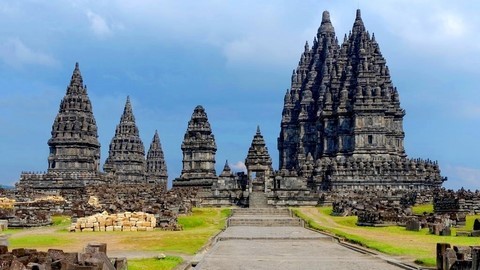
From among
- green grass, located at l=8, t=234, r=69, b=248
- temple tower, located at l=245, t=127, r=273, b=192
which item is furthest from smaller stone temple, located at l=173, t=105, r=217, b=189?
green grass, located at l=8, t=234, r=69, b=248

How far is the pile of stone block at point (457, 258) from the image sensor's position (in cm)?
1425

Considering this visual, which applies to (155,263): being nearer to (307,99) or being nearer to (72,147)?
(72,147)

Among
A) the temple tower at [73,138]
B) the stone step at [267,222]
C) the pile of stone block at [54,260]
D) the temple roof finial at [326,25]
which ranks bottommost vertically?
the stone step at [267,222]

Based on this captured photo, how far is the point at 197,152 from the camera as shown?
89.2 metres

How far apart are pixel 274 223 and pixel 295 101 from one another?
73557 millimetres

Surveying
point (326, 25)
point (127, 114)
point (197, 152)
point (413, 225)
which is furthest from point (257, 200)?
point (127, 114)

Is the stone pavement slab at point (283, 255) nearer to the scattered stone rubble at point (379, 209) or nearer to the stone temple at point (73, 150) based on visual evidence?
the scattered stone rubble at point (379, 209)

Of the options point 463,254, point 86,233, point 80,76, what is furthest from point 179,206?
point 80,76

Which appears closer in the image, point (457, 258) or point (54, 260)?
point (54, 260)

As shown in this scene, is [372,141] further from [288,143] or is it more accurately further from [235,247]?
[235,247]

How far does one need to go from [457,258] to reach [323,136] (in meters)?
79.8

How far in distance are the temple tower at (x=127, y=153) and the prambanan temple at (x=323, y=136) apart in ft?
64.3

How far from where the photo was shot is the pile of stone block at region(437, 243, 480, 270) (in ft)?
46.8

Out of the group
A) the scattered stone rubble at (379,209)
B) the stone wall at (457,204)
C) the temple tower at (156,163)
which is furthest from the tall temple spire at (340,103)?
the temple tower at (156,163)
